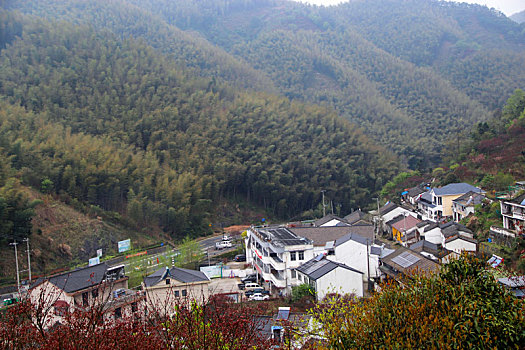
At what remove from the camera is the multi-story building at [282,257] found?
67.6 ft

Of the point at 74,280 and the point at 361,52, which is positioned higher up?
the point at 361,52

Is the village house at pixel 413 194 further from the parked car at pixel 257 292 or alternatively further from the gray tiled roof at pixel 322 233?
the parked car at pixel 257 292

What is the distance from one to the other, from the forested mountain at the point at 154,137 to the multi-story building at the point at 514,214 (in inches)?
884

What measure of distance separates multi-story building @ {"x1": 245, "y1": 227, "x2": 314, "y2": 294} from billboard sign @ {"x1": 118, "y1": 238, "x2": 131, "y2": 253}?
9628 millimetres

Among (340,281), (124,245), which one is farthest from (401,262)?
(124,245)

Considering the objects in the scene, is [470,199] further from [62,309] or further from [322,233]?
[62,309]

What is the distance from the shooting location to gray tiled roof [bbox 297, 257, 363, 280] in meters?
17.7

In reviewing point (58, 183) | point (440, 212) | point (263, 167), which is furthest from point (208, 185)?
point (440, 212)

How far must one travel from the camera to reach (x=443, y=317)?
20.7 ft

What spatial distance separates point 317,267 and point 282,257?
8.36 ft

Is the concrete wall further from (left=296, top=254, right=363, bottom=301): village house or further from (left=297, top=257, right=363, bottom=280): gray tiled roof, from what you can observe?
(left=297, top=257, right=363, bottom=280): gray tiled roof

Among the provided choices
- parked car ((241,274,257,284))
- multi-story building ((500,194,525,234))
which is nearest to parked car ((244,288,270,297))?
parked car ((241,274,257,284))

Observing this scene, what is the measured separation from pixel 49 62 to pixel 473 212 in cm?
4614

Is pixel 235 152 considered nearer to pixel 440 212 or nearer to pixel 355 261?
pixel 440 212
